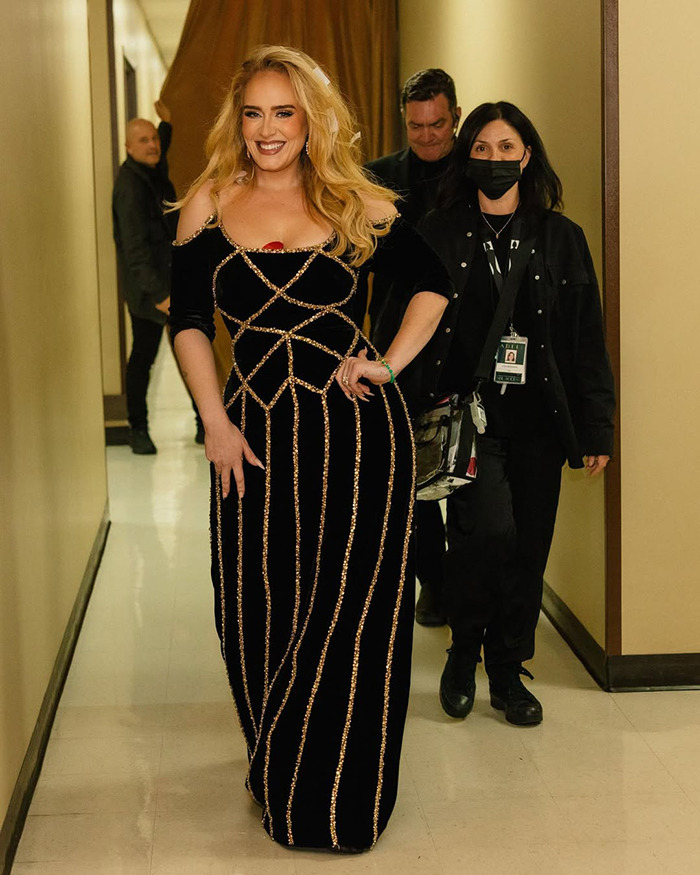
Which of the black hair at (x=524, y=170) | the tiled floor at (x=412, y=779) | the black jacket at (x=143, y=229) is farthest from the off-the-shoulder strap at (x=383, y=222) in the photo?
the black jacket at (x=143, y=229)

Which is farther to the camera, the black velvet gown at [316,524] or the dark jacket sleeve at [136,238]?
the dark jacket sleeve at [136,238]

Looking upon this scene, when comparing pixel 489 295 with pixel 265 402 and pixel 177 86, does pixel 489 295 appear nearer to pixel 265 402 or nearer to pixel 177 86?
pixel 265 402

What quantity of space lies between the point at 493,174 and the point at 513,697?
4.48 ft

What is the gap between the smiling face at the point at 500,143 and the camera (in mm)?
3203

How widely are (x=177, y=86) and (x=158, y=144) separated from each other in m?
0.32

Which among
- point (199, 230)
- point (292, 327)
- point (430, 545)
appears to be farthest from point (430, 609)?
point (199, 230)

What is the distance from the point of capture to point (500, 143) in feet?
10.5

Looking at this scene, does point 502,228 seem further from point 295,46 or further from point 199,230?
point 295,46

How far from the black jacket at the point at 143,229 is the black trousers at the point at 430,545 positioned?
122 inches

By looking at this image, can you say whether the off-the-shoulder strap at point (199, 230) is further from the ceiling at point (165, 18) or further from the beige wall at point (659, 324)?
the ceiling at point (165, 18)

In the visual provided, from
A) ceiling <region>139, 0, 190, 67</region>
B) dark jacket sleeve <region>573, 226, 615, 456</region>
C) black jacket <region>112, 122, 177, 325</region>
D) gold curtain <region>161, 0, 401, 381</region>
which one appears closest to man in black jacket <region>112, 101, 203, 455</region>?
black jacket <region>112, 122, 177, 325</region>

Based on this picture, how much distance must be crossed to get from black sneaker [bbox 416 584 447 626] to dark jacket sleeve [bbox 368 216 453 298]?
1730 mm

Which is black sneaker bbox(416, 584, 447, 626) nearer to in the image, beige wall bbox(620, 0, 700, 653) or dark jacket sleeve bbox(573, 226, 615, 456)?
beige wall bbox(620, 0, 700, 653)

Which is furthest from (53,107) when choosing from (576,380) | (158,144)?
(158,144)
